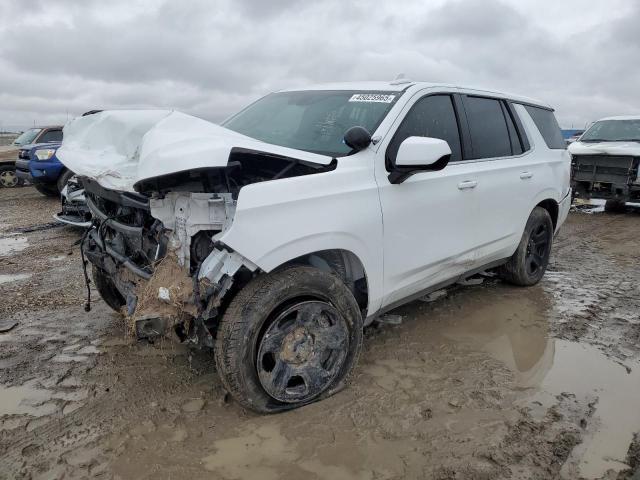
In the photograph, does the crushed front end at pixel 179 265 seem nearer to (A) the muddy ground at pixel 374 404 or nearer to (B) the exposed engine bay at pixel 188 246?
(B) the exposed engine bay at pixel 188 246

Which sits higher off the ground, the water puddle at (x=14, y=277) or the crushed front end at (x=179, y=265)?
the crushed front end at (x=179, y=265)

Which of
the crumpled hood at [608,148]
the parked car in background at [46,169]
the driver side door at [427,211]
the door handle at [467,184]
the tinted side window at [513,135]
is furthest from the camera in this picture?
the parked car in background at [46,169]

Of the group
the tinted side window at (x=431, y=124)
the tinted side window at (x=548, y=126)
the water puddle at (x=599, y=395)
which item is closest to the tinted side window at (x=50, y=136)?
the tinted side window at (x=548, y=126)

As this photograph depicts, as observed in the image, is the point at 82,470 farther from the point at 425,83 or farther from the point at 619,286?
the point at 619,286

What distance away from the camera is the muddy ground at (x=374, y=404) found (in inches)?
97.7

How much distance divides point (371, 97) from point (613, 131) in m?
9.31

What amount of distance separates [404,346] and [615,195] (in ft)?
26.4

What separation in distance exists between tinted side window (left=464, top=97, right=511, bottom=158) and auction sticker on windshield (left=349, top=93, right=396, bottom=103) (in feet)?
2.82

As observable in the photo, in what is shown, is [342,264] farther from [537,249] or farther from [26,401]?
[537,249]

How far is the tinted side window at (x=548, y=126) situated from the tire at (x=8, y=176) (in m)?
13.0

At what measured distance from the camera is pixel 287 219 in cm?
261

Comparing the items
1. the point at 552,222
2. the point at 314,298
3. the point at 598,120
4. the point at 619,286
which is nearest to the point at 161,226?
the point at 314,298

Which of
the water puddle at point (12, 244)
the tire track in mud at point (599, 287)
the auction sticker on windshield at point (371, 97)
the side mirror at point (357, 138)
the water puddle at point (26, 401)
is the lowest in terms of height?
the tire track in mud at point (599, 287)

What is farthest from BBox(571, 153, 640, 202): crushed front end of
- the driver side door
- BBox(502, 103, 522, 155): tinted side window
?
the driver side door
